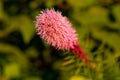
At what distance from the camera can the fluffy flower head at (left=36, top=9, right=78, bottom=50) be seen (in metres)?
1.00


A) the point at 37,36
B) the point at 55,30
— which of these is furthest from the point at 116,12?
the point at 55,30

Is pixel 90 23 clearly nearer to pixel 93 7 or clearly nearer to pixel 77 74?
pixel 93 7

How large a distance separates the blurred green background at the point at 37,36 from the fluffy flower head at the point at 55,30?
93 centimetres

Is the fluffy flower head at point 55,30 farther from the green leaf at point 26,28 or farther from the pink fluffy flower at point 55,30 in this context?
the green leaf at point 26,28

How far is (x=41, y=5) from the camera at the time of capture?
210 cm

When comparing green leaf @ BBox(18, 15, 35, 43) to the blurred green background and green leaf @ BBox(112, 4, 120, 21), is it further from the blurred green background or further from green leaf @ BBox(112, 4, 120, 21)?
green leaf @ BBox(112, 4, 120, 21)

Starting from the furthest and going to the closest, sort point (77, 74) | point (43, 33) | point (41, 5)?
point (41, 5) < point (77, 74) < point (43, 33)

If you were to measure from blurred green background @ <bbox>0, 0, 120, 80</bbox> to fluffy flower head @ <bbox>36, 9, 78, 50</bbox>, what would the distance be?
93 cm

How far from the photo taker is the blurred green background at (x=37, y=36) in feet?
6.82

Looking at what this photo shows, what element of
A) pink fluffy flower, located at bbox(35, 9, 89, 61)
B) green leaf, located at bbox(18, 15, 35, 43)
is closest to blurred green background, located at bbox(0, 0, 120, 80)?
green leaf, located at bbox(18, 15, 35, 43)

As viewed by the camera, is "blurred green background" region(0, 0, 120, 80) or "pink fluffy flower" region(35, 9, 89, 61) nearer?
"pink fluffy flower" region(35, 9, 89, 61)

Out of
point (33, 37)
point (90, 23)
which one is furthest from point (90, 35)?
point (33, 37)

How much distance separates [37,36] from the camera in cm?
209

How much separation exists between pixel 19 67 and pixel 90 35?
1.17 feet
